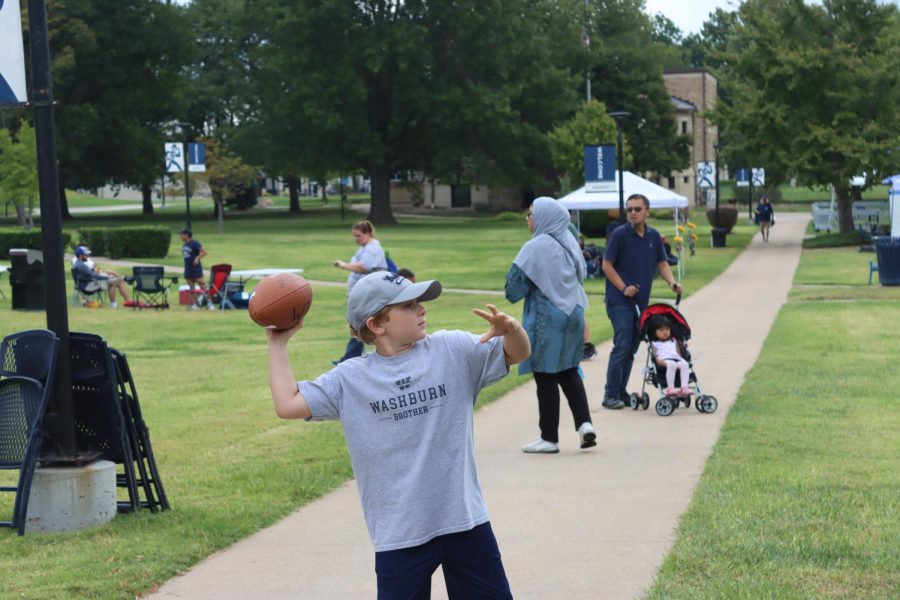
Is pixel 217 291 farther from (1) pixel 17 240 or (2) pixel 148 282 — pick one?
(1) pixel 17 240

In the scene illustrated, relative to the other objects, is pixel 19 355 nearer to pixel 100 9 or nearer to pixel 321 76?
pixel 321 76

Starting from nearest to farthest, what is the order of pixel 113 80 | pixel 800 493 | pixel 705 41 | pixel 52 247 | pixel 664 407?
pixel 52 247
pixel 800 493
pixel 664 407
pixel 113 80
pixel 705 41

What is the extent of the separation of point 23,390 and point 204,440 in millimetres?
3172

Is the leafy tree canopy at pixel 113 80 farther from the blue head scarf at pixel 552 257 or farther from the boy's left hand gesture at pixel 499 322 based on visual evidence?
the boy's left hand gesture at pixel 499 322

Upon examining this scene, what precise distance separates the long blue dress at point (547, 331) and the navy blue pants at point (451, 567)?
16.3 feet

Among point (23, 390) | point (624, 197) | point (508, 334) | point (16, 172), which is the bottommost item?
point (23, 390)

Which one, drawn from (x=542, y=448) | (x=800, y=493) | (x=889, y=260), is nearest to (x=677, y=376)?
(x=542, y=448)

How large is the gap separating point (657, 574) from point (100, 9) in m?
69.4

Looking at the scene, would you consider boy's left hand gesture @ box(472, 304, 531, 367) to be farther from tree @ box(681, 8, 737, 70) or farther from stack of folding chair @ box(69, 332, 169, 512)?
tree @ box(681, 8, 737, 70)

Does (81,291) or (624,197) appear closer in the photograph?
(81,291)

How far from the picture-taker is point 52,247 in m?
7.59

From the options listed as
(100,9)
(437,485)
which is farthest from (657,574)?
(100,9)

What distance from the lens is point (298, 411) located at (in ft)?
14.2

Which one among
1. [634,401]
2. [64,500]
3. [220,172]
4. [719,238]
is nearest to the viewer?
[64,500]
